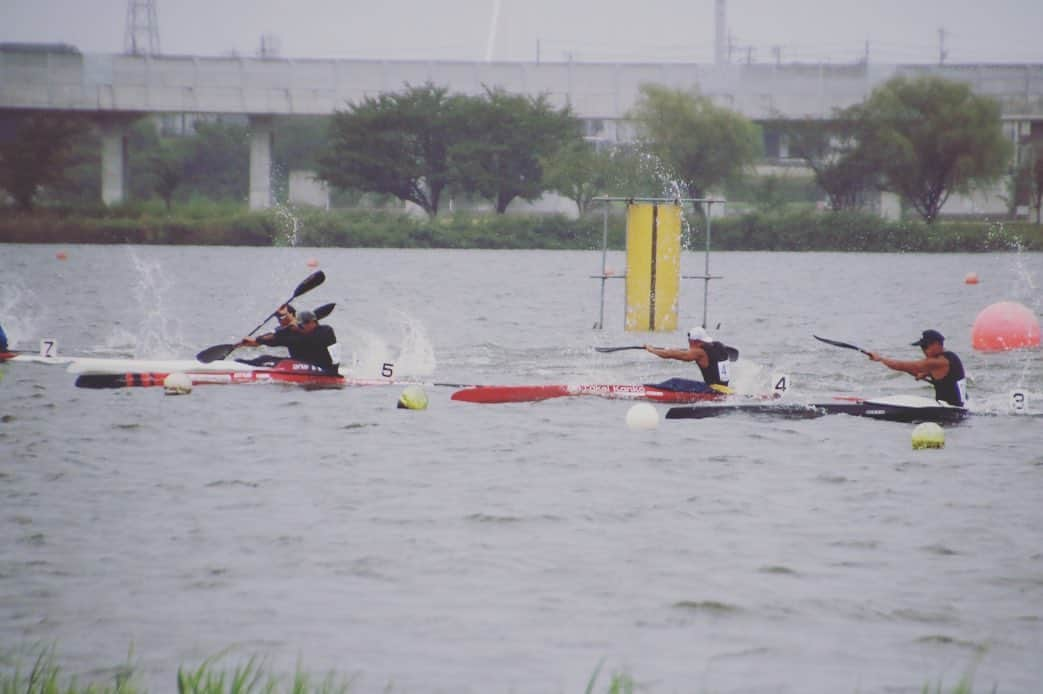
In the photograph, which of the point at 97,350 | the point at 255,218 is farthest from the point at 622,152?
the point at 97,350

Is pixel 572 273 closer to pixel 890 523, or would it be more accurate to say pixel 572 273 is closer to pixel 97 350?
pixel 97 350

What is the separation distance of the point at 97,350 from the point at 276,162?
6399cm

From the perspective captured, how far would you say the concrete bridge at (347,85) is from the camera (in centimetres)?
6456

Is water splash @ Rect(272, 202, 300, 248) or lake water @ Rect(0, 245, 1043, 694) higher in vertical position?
water splash @ Rect(272, 202, 300, 248)

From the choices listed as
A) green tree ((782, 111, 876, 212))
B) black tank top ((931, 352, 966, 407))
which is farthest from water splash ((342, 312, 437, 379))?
green tree ((782, 111, 876, 212))

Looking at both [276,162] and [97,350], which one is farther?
[276,162]

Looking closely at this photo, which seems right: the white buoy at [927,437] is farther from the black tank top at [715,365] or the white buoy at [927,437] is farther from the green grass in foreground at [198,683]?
the green grass in foreground at [198,683]

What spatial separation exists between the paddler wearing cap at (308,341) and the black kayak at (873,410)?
4.99 m

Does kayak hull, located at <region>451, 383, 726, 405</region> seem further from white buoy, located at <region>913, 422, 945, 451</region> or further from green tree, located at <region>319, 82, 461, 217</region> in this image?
green tree, located at <region>319, 82, 461, 217</region>

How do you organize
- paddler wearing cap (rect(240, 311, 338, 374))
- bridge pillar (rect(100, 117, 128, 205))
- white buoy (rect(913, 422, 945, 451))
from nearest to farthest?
white buoy (rect(913, 422, 945, 451)) < paddler wearing cap (rect(240, 311, 338, 374)) < bridge pillar (rect(100, 117, 128, 205))

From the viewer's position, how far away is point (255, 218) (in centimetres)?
6000

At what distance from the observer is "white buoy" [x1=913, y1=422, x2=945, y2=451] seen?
16.5 m

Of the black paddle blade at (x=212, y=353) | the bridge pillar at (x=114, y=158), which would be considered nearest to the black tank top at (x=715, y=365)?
the black paddle blade at (x=212, y=353)

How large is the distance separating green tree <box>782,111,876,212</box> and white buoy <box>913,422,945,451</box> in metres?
49.0
